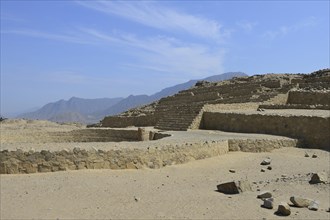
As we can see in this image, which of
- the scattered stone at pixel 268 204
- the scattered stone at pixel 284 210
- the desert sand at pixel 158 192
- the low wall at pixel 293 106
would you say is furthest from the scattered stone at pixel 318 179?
the low wall at pixel 293 106

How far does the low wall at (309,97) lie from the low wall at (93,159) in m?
13.4

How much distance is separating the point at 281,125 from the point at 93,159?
388 inches

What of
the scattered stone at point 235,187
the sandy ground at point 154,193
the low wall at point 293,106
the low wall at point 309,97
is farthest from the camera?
the low wall at point 309,97

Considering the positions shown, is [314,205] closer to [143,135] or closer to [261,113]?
[261,113]

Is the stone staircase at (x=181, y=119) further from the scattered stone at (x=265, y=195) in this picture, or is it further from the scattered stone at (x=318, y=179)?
the scattered stone at (x=265, y=195)

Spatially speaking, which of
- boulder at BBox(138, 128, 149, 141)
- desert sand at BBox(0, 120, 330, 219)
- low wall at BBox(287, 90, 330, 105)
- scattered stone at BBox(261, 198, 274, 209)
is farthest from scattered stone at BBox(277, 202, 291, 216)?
low wall at BBox(287, 90, 330, 105)

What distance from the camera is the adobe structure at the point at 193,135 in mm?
10867

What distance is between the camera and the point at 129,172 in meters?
11.1

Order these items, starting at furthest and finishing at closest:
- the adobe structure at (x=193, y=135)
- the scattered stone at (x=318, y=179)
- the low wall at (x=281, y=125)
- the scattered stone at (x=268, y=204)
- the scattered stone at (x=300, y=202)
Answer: the low wall at (x=281, y=125) → the adobe structure at (x=193, y=135) → the scattered stone at (x=318, y=179) → the scattered stone at (x=300, y=202) → the scattered stone at (x=268, y=204)

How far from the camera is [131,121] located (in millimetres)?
28281

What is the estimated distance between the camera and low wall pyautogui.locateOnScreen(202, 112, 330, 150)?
1655cm

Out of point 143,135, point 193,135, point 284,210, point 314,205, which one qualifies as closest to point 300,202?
point 314,205

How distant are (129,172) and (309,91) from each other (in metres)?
17.1

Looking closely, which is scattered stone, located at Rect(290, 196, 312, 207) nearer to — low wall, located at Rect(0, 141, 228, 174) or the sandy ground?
the sandy ground
